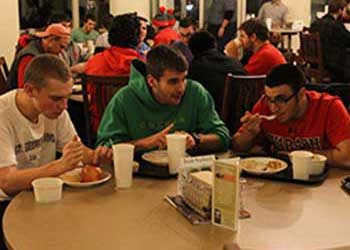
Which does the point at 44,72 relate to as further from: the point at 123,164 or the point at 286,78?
the point at 286,78

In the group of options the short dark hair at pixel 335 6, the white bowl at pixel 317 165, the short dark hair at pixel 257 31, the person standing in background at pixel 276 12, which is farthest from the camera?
the person standing in background at pixel 276 12

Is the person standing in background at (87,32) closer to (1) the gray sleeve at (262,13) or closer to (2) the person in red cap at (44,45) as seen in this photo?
(1) the gray sleeve at (262,13)

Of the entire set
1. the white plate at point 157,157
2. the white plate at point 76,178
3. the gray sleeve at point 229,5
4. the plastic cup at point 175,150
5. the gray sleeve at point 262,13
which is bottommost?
the white plate at point 76,178

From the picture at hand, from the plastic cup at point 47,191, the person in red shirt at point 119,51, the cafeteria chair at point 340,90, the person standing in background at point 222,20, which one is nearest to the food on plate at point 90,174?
the plastic cup at point 47,191

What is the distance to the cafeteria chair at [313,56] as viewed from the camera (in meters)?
6.23

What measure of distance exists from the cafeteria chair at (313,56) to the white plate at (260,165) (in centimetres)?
426

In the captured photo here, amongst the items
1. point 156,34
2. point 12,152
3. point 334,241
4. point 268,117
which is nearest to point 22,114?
point 12,152

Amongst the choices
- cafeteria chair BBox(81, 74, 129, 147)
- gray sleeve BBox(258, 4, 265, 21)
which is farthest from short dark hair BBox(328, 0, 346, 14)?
cafeteria chair BBox(81, 74, 129, 147)

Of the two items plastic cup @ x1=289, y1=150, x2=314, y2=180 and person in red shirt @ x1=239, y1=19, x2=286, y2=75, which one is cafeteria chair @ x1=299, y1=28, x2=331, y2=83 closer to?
person in red shirt @ x1=239, y1=19, x2=286, y2=75

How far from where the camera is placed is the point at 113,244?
146 centimetres

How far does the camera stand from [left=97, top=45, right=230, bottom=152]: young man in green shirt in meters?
2.42

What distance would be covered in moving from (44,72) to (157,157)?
1.80ft

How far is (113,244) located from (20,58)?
2801mm

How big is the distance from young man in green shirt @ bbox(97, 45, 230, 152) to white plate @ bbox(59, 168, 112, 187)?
1.10 feet
